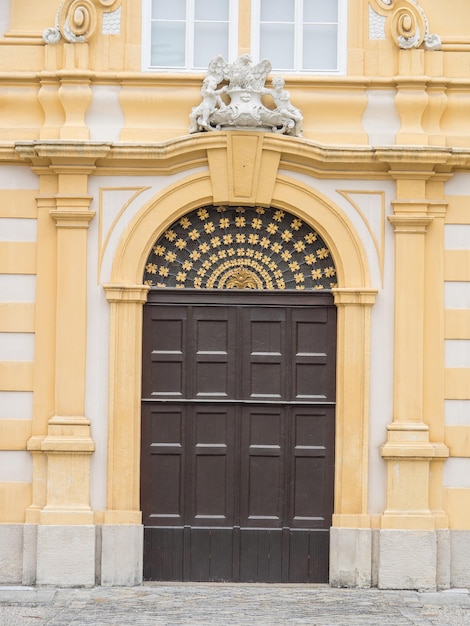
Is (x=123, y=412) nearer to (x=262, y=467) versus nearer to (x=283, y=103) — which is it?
(x=262, y=467)

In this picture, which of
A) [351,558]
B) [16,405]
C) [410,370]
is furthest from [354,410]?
Result: [16,405]

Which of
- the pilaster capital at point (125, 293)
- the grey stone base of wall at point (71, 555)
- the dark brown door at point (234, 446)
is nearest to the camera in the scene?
the grey stone base of wall at point (71, 555)

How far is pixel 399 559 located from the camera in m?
14.0

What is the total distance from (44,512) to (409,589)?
12.3 ft

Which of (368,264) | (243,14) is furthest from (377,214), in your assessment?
(243,14)

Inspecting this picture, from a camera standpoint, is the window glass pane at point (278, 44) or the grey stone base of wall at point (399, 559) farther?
the window glass pane at point (278, 44)

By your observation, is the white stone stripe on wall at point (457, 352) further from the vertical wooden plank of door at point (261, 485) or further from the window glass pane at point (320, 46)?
the window glass pane at point (320, 46)

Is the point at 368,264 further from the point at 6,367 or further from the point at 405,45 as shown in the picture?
the point at 6,367

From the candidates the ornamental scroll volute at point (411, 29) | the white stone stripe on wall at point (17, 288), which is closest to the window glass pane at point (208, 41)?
the ornamental scroll volute at point (411, 29)

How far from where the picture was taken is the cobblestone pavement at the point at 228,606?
1273 cm

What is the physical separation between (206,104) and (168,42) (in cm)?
91

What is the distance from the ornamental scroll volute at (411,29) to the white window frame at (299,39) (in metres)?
0.53

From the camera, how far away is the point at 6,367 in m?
14.2

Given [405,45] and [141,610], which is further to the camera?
[405,45]
